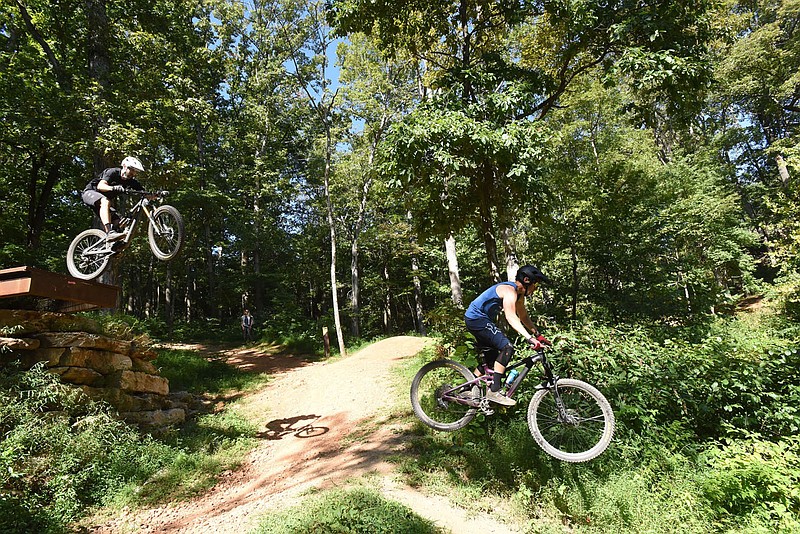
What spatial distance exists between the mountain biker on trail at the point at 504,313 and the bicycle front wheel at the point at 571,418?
0.45 meters

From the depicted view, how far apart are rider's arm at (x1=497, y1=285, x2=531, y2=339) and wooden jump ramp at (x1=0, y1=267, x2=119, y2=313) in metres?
6.04

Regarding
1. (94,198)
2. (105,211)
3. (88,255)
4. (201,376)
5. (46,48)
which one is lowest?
(201,376)

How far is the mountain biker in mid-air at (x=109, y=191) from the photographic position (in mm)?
5449

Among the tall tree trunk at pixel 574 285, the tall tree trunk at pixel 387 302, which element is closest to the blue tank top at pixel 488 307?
the tall tree trunk at pixel 574 285

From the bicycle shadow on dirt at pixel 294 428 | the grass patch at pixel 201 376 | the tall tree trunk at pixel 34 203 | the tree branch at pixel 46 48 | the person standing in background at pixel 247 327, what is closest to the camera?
the bicycle shadow on dirt at pixel 294 428

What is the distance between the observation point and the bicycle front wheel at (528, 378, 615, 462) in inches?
165

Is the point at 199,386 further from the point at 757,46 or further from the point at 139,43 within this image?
the point at 757,46

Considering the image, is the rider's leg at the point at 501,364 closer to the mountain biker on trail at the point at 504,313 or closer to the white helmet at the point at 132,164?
the mountain biker on trail at the point at 504,313

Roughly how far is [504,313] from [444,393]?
4.99ft

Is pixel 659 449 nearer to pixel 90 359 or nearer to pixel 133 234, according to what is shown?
pixel 133 234

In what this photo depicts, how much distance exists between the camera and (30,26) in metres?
8.79

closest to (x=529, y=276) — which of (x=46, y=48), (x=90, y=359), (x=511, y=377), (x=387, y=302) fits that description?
(x=511, y=377)

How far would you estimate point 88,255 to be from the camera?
228 inches

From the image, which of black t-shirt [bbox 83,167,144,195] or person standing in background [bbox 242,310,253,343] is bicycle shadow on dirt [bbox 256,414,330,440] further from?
person standing in background [bbox 242,310,253,343]
